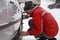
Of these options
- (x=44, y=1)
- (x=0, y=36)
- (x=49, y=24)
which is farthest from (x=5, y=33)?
(x=44, y=1)

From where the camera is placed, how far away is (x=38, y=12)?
260 cm

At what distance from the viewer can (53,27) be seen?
2750mm

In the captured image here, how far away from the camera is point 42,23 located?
2650 millimetres

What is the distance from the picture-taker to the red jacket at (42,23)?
2.59 meters

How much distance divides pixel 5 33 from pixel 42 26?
1058 millimetres

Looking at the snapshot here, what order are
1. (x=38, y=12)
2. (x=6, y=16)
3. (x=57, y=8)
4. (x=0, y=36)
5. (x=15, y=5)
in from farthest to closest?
(x=57, y=8)
(x=38, y=12)
(x=15, y=5)
(x=6, y=16)
(x=0, y=36)

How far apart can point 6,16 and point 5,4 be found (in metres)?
0.13

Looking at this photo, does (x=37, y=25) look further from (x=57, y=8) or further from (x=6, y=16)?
(x=57, y=8)

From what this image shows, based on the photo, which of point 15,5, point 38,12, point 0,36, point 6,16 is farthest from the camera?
point 38,12

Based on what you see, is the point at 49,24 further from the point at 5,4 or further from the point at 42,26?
the point at 5,4

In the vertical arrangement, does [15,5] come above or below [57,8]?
above

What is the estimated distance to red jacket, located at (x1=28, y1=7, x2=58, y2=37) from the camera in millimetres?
2594

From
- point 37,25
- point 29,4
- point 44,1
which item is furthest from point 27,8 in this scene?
point 44,1

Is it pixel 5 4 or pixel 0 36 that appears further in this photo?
pixel 5 4
